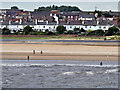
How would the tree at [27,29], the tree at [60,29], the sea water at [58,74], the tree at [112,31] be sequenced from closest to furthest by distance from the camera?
1. the sea water at [58,74]
2. the tree at [112,31]
3. the tree at [60,29]
4. the tree at [27,29]

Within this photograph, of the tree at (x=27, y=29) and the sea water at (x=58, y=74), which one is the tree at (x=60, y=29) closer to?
the tree at (x=27, y=29)

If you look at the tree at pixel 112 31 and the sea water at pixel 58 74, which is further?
the tree at pixel 112 31

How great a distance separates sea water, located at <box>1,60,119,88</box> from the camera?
25.4 meters

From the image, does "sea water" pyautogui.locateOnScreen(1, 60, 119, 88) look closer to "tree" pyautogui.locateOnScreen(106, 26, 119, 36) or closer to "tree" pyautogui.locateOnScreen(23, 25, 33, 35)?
"tree" pyautogui.locateOnScreen(106, 26, 119, 36)

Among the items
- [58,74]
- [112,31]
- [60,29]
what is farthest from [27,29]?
[58,74]

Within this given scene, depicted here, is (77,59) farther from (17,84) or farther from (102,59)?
(17,84)

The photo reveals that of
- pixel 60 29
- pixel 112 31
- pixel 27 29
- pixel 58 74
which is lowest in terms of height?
pixel 58 74

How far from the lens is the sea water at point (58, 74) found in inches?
998

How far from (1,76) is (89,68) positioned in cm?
741

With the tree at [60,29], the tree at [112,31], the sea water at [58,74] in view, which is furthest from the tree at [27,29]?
the sea water at [58,74]

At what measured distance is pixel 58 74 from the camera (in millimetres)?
29234

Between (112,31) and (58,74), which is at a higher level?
(112,31)

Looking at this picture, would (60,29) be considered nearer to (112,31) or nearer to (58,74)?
(112,31)

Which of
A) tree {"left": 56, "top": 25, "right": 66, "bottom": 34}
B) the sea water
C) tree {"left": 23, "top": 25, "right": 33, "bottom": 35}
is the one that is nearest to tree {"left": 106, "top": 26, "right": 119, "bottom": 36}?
tree {"left": 56, "top": 25, "right": 66, "bottom": 34}
